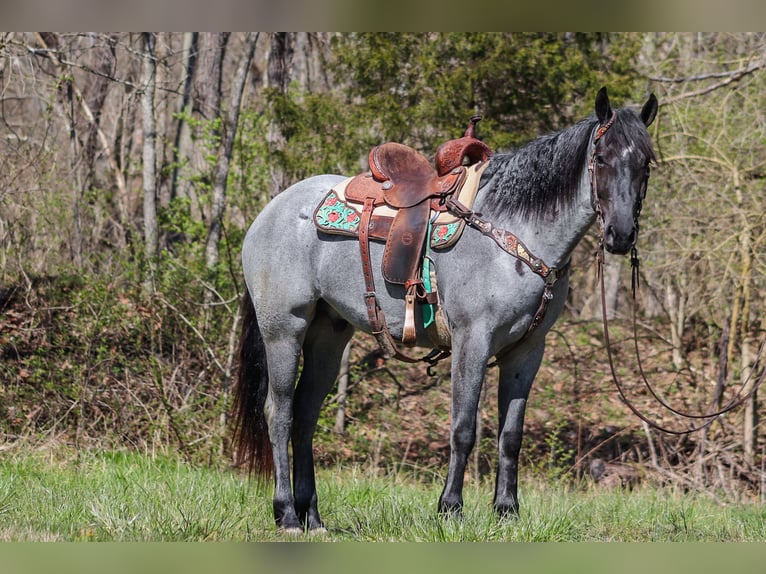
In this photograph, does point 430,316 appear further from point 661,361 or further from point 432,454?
point 661,361

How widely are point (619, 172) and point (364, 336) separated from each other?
6.53 metres

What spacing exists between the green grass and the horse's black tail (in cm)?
→ 19

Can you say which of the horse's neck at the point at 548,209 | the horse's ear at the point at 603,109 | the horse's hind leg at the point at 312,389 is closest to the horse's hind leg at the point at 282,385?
the horse's hind leg at the point at 312,389

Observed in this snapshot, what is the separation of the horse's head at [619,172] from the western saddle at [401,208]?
2.57 feet

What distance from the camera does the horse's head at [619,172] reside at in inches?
158

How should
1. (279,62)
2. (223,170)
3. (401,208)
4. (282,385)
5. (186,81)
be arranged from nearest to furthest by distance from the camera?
(401,208)
(282,385)
(223,170)
(279,62)
(186,81)

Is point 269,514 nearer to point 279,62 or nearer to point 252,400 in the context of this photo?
point 252,400

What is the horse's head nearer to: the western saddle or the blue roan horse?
the blue roan horse

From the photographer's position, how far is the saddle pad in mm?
4594

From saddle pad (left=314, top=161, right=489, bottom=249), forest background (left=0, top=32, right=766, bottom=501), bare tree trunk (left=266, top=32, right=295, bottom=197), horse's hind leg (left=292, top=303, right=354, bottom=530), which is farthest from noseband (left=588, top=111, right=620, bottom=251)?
bare tree trunk (left=266, top=32, right=295, bottom=197)

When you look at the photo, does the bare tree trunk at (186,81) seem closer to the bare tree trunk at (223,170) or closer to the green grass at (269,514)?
the bare tree trunk at (223,170)

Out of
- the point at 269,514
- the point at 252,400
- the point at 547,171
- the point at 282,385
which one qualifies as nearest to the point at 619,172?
the point at 547,171

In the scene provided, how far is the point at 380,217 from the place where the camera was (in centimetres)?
479
